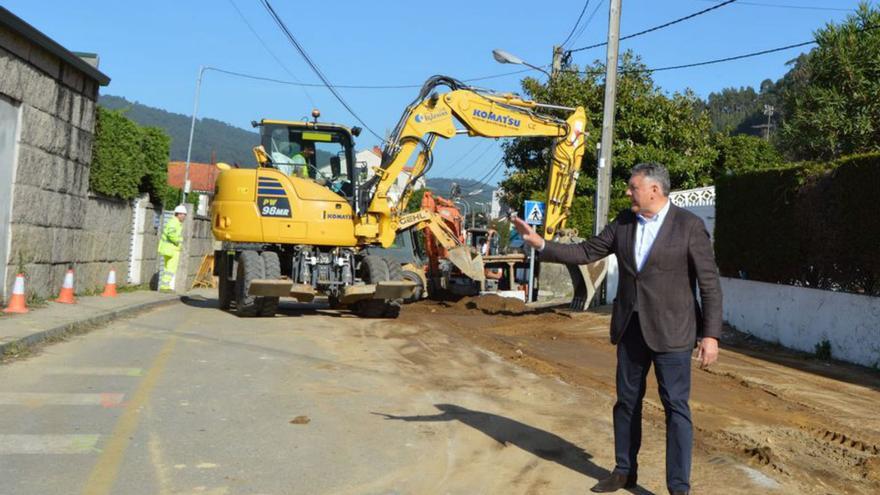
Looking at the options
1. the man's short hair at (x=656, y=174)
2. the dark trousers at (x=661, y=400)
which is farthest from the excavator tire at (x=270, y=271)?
the man's short hair at (x=656, y=174)

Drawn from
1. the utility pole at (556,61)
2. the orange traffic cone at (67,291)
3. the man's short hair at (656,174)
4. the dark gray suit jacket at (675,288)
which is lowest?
the orange traffic cone at (67,291)

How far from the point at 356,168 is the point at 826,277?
8422mm

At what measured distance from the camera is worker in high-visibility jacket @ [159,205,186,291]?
20.4 metres

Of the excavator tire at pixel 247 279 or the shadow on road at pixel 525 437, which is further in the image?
the excavator tire at pixel 247 279

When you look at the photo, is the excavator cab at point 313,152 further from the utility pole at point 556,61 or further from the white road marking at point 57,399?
the utility pole at point 556,61

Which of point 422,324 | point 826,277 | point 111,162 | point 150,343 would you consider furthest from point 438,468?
point 111,162

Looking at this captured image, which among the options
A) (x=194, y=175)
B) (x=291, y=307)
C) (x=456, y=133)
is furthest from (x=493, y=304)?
(x=194, y=175)

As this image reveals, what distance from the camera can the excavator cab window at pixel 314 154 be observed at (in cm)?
1719

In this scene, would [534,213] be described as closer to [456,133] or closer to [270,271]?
[456,133]

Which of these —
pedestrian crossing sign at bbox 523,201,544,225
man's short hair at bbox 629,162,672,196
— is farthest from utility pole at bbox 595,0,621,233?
man's short hair at bbox 629,162,672,196

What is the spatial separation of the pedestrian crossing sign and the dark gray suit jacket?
15.2 m

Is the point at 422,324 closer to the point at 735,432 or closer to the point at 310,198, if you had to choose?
the point at 310,198

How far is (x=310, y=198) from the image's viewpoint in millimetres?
16328

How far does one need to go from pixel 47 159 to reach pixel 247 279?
3734mm
